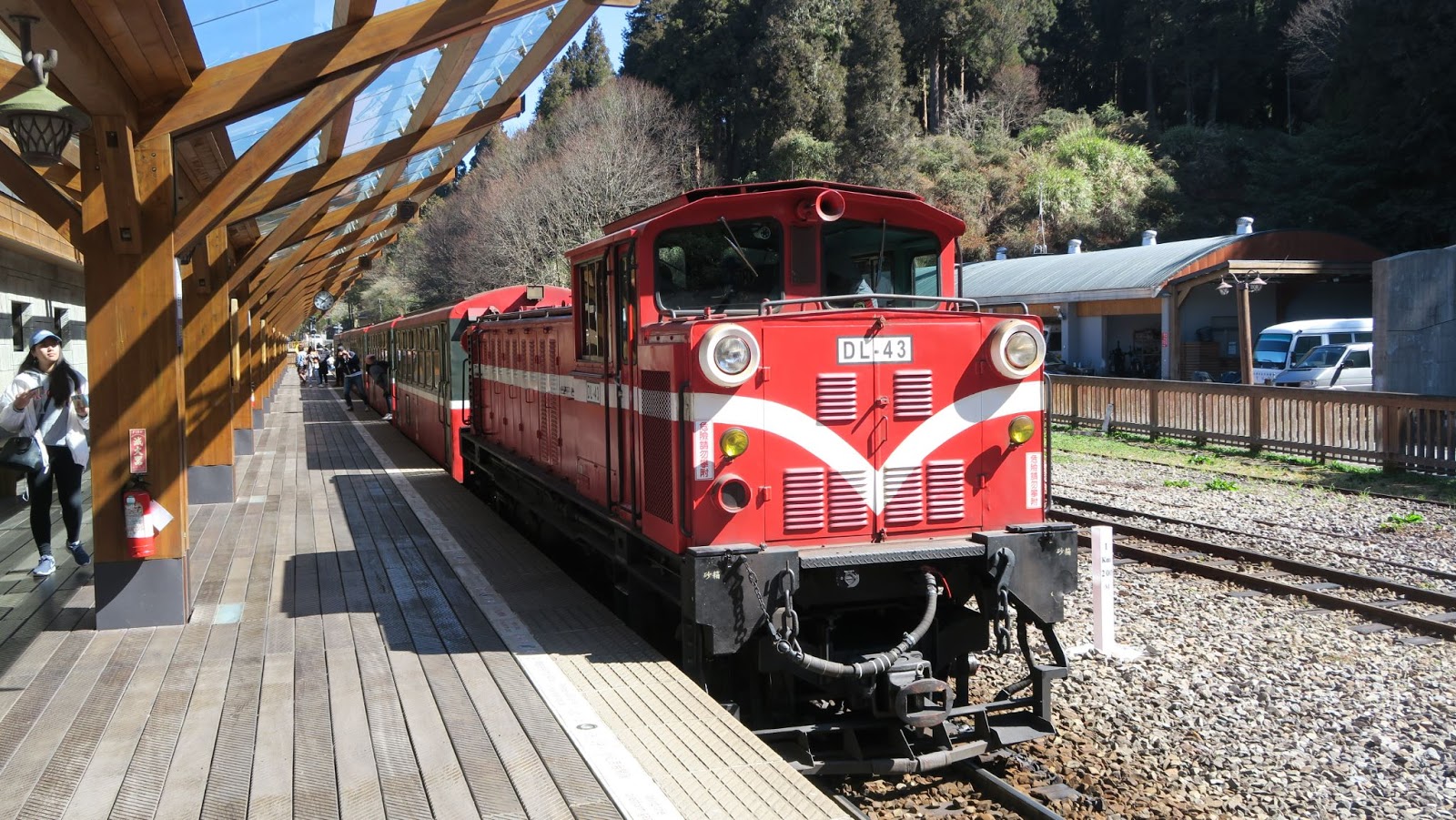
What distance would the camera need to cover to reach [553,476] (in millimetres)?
8898

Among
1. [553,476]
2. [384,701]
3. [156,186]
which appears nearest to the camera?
[384,701]

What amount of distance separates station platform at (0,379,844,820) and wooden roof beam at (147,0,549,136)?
10.4ft

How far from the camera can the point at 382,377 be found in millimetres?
27078

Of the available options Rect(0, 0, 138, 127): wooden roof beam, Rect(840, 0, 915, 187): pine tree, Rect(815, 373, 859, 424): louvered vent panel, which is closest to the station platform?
Rect(815, 373, 859, 424): louvered vent panel

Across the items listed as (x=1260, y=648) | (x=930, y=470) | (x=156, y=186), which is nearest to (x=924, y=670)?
(x=930, y=470)

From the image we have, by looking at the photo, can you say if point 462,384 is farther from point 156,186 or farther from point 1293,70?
point 1293,70

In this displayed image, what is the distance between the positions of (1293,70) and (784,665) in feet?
186

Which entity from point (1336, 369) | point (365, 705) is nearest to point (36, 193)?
point (365, 705)

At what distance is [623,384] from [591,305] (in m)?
1.00

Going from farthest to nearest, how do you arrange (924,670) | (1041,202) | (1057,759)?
1. (1041,202)
2. (1057,759)
3. (924,670)

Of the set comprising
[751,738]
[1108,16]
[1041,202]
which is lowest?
[751,738]

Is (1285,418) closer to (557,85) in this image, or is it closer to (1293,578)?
(1293,578)

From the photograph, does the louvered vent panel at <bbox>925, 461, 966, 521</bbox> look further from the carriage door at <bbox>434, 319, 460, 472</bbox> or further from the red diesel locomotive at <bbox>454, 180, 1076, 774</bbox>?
the carriage door at <bbox>434, 319, 460, 472</bbox>

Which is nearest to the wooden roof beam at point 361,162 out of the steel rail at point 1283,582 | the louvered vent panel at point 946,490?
the louvered vent panel at point 946,490
